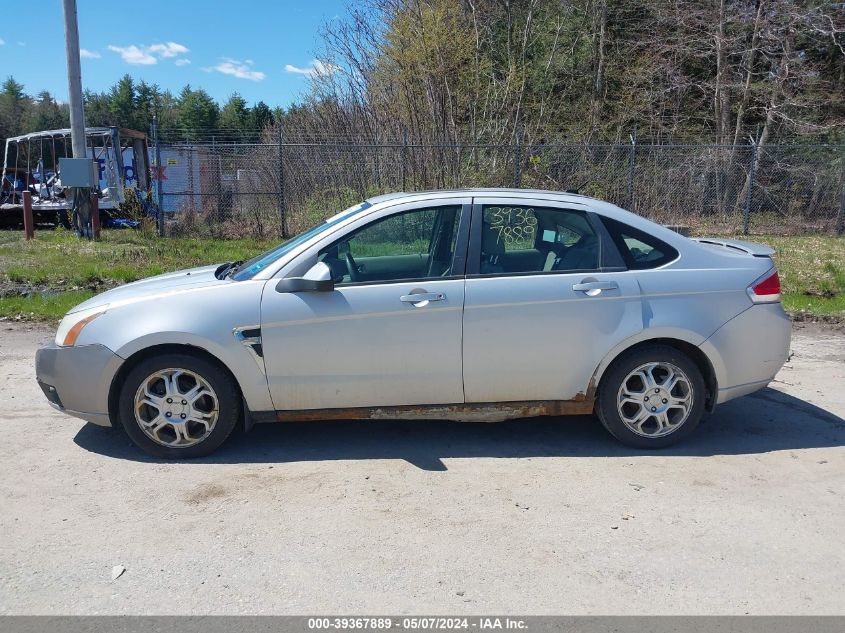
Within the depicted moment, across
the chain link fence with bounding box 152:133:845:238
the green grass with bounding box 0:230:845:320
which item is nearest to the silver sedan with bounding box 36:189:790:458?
the green grass with bounding box 0:230:845:320

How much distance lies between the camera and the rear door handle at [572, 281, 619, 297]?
4.68 m

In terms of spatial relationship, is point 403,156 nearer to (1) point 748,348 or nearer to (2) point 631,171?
(2) point 631,171

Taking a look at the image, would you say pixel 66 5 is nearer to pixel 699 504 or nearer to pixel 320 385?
pixel 320 385

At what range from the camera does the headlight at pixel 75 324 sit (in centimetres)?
462

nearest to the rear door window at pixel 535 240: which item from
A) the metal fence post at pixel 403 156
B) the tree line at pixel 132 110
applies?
the metal fence post at pixel 403 156

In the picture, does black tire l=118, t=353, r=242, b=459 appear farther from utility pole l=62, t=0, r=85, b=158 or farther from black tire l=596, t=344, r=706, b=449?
utility pole l=62, t=0, r=85, b=158

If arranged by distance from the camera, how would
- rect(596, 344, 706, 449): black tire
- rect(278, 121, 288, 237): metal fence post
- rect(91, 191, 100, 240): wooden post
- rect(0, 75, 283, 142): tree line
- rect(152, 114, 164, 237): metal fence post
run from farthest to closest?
rect(0, 75, 283, 142): tree line < rect(278, 121, 288, 237): metal fence post < rect(152, 114, 164, 237): metal fence post < rect(91, 191, 100, 240): wooden post < rect(596, 344, 706, 449): black tire

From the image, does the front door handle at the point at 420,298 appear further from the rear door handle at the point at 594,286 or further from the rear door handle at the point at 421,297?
the rear door handle at the point at 594,286

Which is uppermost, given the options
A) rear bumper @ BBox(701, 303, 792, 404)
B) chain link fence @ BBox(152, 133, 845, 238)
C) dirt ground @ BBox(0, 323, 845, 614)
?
chain link fence @ BBox(152, 133, 845, 238)

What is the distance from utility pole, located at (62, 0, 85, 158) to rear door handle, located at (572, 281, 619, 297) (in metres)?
12.7

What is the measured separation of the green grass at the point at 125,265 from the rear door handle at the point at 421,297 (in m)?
5.98

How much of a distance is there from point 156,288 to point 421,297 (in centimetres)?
177

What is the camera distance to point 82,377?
4.57 m
